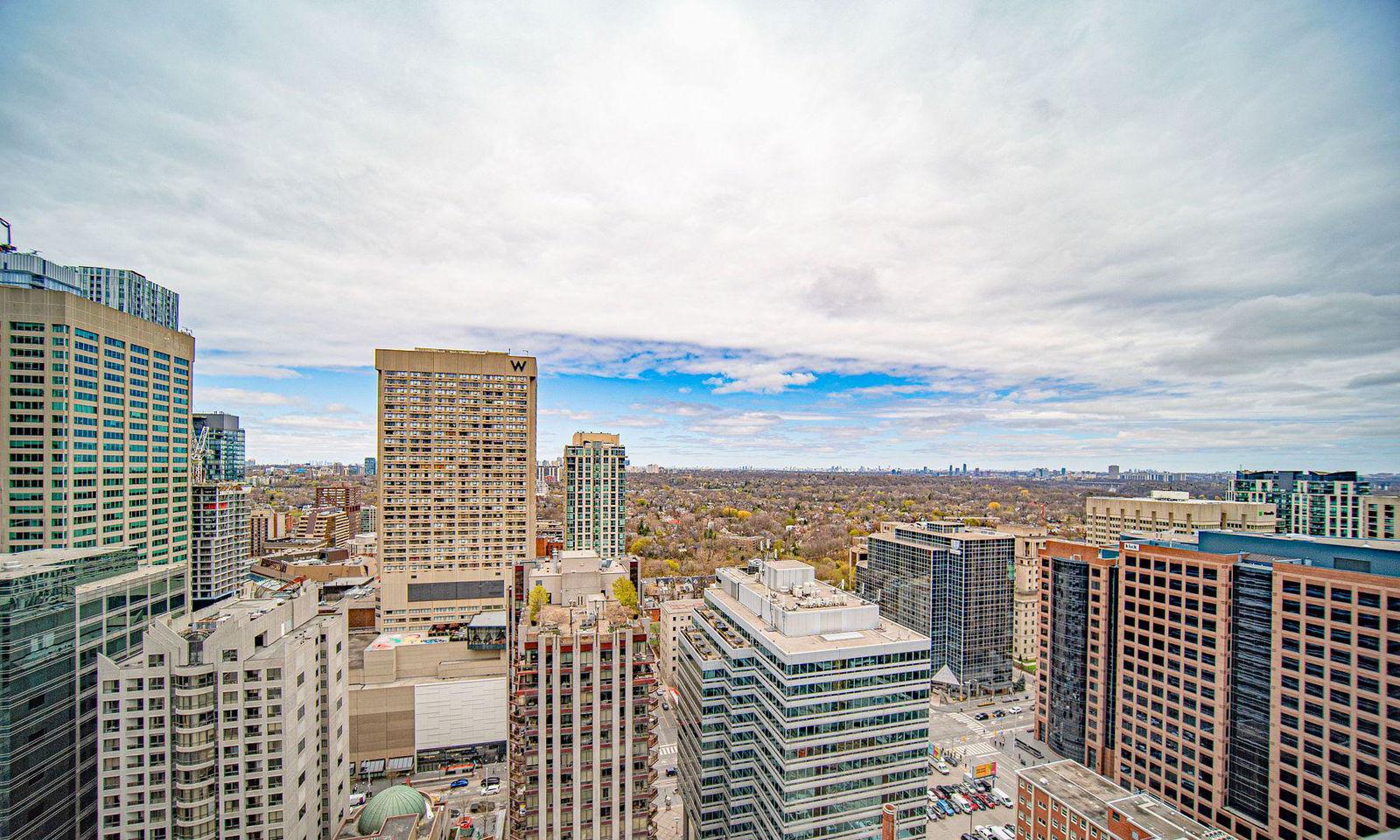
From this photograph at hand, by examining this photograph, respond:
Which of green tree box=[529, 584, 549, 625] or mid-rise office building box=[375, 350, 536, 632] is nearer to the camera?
green tree box=[529, 584, 549, 625]

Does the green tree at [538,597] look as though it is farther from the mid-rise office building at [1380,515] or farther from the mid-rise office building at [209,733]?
the mid-rise office building at [1380,515]

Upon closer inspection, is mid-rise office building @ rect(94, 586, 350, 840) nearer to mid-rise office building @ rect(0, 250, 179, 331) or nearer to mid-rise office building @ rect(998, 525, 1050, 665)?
mid-rise office building @ rect(0, 250, 179, 331)

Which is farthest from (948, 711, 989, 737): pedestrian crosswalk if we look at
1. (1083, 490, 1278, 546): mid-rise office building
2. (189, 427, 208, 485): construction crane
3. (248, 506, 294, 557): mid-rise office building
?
(248, 506, 294, 557): mid-rise office building

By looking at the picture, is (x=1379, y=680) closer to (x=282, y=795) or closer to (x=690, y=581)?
(x=282, y=795)

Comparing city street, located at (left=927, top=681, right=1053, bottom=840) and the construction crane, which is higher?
the construction crane

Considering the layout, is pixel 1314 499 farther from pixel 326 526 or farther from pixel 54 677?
pixel 326 526

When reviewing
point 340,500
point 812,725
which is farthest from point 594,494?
point 340,500

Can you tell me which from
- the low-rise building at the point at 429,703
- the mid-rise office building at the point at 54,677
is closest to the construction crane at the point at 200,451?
the low-rise building at the point at 429,703

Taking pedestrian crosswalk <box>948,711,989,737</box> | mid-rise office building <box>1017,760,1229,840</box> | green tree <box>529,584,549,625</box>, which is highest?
green tree <box>529,584,549,625</box>
